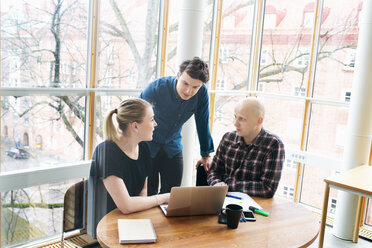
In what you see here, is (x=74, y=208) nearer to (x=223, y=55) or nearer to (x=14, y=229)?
(x=14, y=229)

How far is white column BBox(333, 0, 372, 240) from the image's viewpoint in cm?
329

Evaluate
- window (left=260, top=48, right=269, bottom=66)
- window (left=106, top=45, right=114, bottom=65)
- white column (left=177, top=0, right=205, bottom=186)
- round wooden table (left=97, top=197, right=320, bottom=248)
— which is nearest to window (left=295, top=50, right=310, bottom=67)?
window (left=260, top=48, right=269, bottom=66)

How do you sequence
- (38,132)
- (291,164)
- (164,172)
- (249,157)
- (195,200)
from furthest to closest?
1. (291,164)
2. (249,157)
3. (164,172)
4. (38,132)
5. (195,200)

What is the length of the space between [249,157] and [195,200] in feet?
2.52

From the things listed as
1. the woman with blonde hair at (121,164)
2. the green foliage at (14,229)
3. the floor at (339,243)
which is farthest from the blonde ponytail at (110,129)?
the floor at (339,243)

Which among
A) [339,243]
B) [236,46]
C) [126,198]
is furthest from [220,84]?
[126,198]

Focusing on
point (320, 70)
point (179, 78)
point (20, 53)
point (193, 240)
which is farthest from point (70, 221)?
point (320, 70)

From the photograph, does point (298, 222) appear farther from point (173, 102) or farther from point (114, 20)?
point (114, 20)

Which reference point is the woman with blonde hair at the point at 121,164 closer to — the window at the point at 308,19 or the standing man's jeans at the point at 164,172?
the standing man's jeans at the point at 164,172

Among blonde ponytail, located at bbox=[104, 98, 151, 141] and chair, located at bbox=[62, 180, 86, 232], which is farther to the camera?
chair, located at bbox=[62, 180, 86, 232]

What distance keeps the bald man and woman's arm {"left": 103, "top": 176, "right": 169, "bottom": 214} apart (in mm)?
610

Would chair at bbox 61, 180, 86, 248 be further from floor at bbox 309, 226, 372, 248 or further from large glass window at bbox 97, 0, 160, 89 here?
floor at bbox 309, 226, 372, 248

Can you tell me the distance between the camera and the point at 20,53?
1.84 m

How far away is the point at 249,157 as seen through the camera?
233 centimetres
